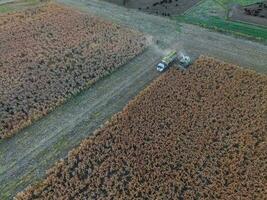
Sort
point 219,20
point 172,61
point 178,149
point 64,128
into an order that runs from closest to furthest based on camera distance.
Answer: point 178,149 < point 64,128 < point 172,61 < point 219,20

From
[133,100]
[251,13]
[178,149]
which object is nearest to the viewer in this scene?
[178,149]

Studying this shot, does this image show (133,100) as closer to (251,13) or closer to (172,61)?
(172,61)

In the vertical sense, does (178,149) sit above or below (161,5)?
below

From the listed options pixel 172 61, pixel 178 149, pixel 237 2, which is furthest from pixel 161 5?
pixel 178 149

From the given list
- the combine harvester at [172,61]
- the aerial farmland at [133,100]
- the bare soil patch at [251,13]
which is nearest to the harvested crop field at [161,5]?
the aerial farmland at [133,100]

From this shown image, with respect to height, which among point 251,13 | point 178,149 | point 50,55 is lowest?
point 178,149

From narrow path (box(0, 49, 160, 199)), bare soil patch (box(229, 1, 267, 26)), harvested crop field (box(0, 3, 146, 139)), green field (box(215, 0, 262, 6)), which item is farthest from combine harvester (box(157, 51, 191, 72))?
green field (box(215, 0, 262, 6))

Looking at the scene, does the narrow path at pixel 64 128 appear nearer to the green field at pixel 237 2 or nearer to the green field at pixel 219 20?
the green field at pixel 219 20
